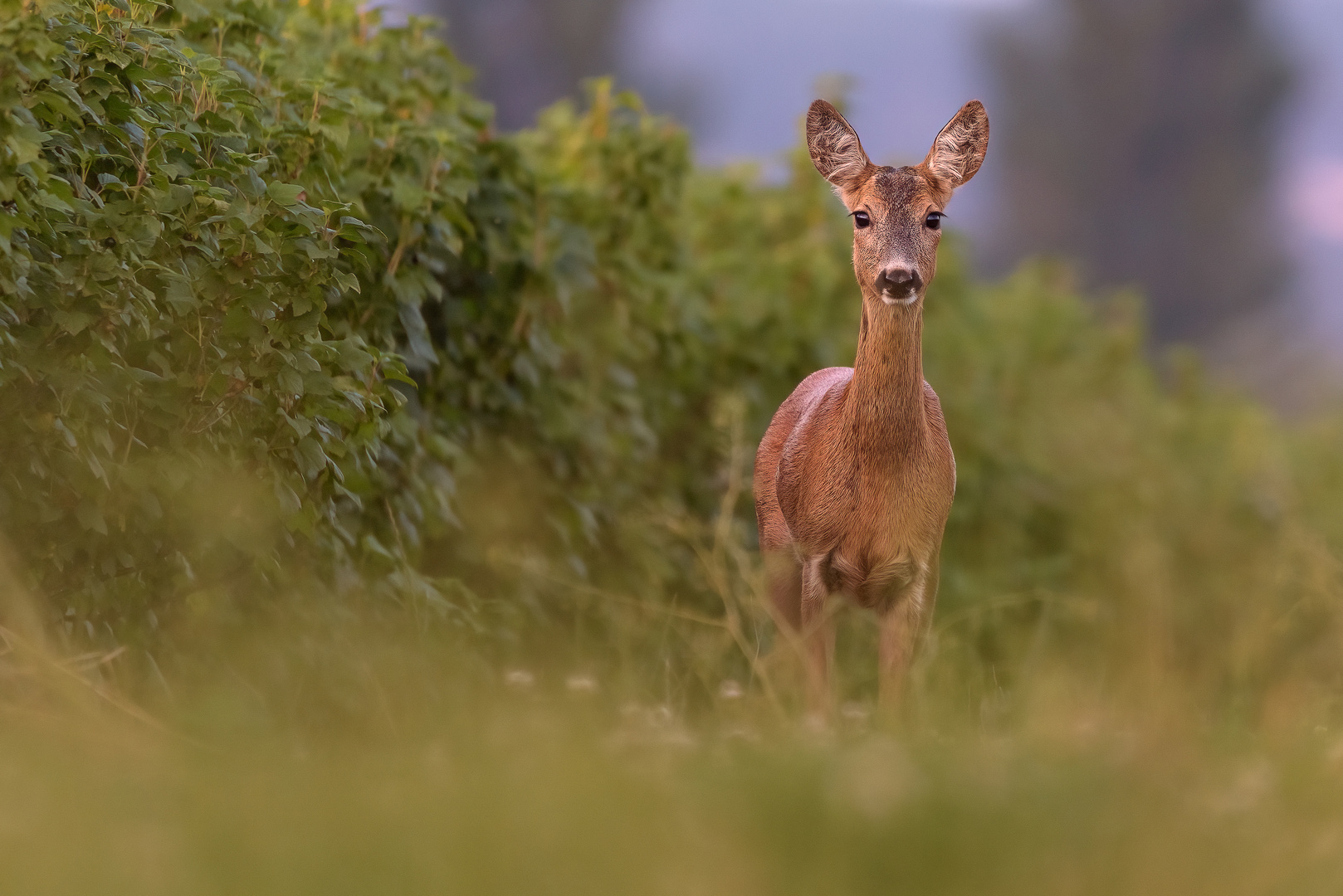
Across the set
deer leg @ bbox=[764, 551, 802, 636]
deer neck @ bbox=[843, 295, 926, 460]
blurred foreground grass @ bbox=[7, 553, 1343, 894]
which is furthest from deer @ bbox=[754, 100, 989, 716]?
blurred foreground grass @ bbox=[7, 553, 1343, 894]

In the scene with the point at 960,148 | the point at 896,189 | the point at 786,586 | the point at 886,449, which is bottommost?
the point at 786,586

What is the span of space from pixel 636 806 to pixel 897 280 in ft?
9.21

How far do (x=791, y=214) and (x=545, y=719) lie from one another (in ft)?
24.2

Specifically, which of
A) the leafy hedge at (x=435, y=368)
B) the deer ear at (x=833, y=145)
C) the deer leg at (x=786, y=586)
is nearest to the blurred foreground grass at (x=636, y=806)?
the leafy hedge at (x=435, y=368)

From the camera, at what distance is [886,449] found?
548 cm

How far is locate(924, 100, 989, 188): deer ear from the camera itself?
18.6 feet

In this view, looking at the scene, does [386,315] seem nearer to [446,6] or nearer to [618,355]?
[618,355]

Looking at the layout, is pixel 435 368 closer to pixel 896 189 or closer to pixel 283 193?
pixel 896 189

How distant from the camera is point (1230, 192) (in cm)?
4128

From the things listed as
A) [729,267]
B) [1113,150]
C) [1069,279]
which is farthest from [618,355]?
[1113,150]

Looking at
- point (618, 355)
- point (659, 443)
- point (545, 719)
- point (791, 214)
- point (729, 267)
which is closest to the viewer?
point (545, 719)

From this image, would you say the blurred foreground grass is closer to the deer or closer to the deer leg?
the deer

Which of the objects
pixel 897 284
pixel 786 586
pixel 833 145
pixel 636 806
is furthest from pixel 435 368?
pixel 636 806

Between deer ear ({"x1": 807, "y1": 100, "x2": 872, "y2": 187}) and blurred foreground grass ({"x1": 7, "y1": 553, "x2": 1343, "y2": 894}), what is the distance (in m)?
2.54
